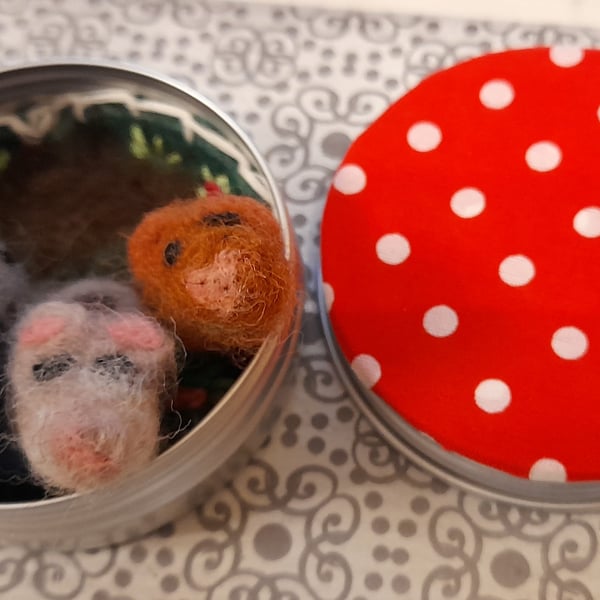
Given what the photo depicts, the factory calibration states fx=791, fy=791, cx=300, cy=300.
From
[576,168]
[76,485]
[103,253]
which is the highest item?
[576,168]

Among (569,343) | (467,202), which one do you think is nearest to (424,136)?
(467,202)

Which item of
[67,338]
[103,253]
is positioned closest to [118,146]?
[103,253]

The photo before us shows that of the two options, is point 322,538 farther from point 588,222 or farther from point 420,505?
point 588,222

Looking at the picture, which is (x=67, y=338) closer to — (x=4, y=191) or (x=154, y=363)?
(x=154, y=363)

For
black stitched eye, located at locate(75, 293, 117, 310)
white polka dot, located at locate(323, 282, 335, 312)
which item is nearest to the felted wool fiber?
black stitched eye, located at locate(75, 293, 117, 310)

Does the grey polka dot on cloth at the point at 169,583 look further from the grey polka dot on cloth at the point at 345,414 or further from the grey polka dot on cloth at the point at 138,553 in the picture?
the grey polka dot on cloth at the point at 345,414
